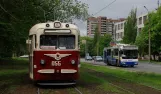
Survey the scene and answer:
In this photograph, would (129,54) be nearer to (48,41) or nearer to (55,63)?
(48,41)

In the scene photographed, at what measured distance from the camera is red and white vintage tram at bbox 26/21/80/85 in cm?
1769

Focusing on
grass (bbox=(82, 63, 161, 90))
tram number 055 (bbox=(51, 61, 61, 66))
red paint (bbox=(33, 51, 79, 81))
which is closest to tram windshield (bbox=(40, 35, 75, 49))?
Answer: red paint (bbox=(33, 51, 79, 81))

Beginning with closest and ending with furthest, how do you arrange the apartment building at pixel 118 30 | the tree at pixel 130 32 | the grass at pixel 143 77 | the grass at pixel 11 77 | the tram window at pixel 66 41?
1. the tram window at pixel 66 41
2. the grass at pixel 11 77
3. the grass at pixel 143 77
4. the tree at pixel 130 32
5. the apartment building at pixel 118 30

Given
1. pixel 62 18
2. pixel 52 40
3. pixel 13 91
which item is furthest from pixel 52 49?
pixel 62 18

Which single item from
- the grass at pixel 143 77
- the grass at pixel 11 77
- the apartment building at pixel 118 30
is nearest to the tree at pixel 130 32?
the apartment building at pixel 118 30

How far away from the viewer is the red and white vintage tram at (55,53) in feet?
58.0

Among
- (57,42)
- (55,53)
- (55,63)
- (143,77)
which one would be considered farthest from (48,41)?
(143,77)

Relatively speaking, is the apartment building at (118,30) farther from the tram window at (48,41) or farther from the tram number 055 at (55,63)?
the tram number 055 at (55,63)

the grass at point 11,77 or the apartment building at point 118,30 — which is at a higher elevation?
the apartment building at point 118,30

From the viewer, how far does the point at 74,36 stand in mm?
18375

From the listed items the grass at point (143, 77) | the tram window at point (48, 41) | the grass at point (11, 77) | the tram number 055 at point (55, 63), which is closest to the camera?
the tram number 055 at point (55, 63)

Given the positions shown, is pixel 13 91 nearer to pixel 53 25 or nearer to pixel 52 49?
pixel 52 49

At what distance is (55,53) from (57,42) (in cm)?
68

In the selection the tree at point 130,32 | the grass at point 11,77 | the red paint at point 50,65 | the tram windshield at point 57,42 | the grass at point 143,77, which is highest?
the tree at point 130,32
